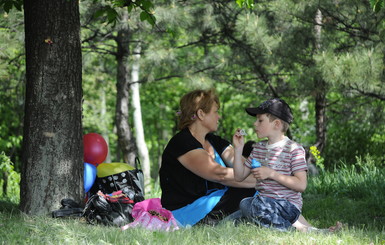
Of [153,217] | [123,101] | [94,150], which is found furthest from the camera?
[123,101]

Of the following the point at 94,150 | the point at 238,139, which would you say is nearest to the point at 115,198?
the point at 94,150

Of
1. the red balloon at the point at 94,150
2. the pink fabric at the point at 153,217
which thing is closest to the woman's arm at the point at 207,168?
the pink fabric at the point at 153,217

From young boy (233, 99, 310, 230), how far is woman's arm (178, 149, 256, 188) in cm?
22

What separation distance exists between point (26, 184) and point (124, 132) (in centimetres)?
543

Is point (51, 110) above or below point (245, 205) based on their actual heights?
above

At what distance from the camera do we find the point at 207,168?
165 inches

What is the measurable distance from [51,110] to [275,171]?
2.17 m

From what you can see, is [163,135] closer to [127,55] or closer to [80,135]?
[127,55]

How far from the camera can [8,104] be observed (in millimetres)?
15492

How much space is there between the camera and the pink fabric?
4.09 metres

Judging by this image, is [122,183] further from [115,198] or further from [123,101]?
[123,101]

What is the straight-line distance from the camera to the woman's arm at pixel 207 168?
165 inches

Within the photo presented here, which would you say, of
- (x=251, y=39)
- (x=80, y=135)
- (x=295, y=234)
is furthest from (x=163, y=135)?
(x=295, y=234)

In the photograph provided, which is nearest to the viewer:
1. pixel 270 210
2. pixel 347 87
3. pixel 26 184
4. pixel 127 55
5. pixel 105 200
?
pixel 270 210
